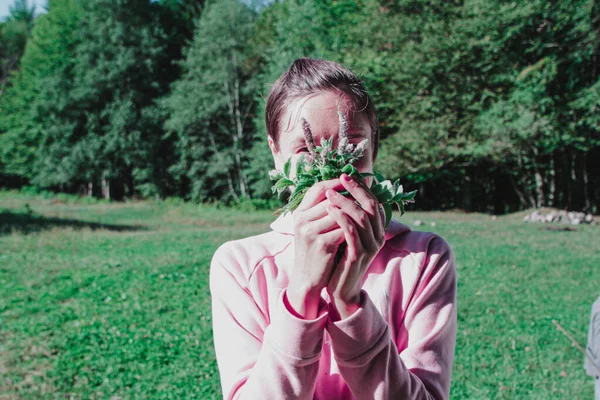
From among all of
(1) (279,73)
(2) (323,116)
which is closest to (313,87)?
(2) (323,116)

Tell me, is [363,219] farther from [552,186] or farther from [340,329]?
[552,186]

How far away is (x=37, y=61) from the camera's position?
37.7 meters

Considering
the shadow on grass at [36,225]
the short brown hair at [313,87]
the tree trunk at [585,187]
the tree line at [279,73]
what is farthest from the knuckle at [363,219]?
the tree trunk at [585,187]

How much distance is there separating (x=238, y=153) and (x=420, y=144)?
11.3 meters

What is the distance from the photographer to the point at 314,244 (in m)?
1.11

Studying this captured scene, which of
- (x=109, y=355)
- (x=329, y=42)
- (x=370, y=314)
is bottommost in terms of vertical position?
(x=109, y=355)

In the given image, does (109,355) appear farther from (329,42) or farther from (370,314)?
(329,42)

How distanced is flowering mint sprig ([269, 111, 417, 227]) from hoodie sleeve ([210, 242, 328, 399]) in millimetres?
295

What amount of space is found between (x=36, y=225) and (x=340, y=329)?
19.3 meters

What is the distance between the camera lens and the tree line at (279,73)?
21.5m

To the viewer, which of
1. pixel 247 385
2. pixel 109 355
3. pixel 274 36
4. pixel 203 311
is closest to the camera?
pixel 247 385

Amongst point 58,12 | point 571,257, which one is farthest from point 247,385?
point 58,12

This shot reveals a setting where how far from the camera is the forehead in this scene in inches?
55.9

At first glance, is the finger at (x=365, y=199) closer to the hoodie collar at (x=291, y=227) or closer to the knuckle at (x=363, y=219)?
the knuckle at (x=363, y=219)
